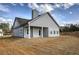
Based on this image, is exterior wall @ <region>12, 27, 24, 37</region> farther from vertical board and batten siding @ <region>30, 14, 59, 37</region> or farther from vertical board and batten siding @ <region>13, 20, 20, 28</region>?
vertical board and batten siding @ <region>30, 14, 59, 37</region>

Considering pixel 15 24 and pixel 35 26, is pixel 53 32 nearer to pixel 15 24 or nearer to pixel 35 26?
pixel 35 26

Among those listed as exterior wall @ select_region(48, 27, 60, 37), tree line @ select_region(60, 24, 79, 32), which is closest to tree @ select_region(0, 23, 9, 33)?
exterior wall @ select_region(48, 27, 60, 37)

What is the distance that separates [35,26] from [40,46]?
0.29 meters

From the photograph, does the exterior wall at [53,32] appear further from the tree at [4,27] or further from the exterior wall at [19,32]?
the tree at [4,27]

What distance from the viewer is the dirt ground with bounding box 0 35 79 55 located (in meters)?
2.82

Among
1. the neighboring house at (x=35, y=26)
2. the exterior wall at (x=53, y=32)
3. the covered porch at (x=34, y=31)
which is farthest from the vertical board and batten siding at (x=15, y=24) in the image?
the exterior wall at (x=53, y=32)

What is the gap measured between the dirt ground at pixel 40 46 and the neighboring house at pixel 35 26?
0.08 m

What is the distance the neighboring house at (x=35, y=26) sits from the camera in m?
2.88

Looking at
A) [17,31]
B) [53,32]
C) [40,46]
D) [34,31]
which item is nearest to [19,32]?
[17,31]

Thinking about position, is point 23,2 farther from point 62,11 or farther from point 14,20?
point 62,11

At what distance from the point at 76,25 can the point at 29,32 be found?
66cm

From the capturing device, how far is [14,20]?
112 inches
